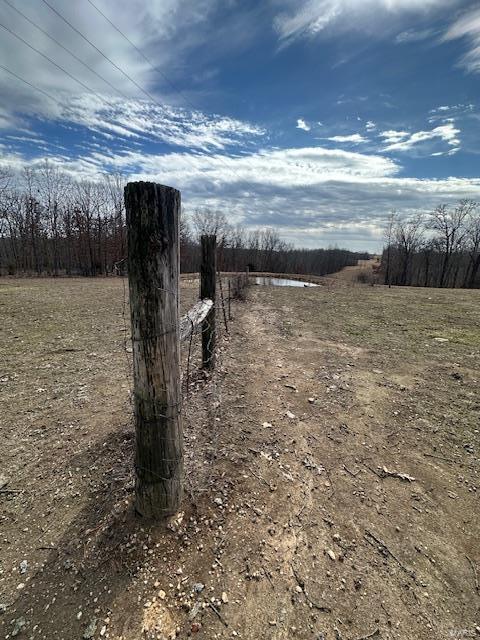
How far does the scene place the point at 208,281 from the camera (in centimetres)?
449

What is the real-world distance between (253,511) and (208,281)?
3.02 metres

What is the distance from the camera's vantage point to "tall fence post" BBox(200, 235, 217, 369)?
4.48 meters

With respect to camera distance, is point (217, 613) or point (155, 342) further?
point (155, 342)

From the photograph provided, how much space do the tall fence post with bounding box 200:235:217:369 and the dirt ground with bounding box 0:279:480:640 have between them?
635mm

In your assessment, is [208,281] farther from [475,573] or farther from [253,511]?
[475,573]

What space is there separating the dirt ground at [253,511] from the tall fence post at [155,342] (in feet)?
1.02

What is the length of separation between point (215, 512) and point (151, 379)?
1.16 meters

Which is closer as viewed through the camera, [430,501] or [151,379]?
[151,379]

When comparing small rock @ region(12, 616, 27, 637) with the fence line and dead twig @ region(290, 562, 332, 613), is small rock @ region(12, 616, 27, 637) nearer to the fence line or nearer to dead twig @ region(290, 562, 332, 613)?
the fence line

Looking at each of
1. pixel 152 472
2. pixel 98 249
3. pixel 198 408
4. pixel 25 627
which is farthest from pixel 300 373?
pixel 98 249

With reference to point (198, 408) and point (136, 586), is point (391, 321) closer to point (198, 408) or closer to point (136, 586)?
point (198, 408)

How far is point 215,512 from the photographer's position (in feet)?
7.39

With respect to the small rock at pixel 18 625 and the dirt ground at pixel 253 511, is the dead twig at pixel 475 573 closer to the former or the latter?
the dirt ground at pixel 253 511

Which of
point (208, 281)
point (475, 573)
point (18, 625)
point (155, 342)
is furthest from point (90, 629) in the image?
point (208, 281)
